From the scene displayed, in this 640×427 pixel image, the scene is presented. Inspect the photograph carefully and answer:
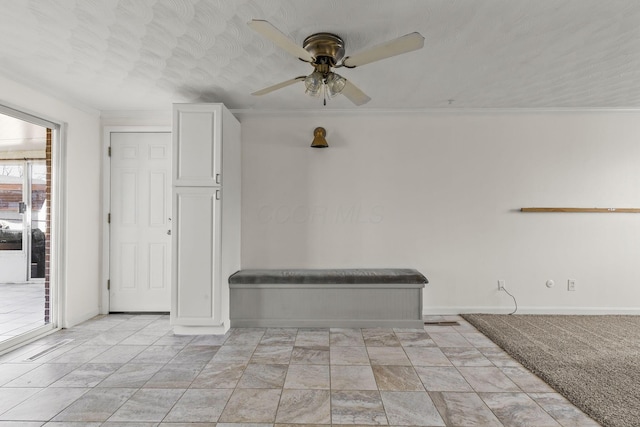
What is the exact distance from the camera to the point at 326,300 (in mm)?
3389

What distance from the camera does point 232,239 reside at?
3473 millimetres

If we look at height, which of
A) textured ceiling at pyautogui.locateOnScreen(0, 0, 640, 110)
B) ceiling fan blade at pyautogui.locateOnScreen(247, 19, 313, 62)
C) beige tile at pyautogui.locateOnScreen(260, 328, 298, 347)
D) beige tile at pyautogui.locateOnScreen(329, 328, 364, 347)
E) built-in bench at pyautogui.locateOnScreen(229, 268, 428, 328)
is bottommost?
beige tile at pyautogui.locateOnScreen(260, 328, 298, 347)

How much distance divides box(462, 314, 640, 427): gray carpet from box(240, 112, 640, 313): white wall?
0.31 metres

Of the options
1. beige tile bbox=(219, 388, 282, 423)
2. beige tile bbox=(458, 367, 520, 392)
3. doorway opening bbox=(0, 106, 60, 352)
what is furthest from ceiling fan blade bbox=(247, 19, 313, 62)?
doorway opening bbox=(0, 106, 60, 352)

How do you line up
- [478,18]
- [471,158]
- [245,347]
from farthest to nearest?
[471,158], [245,347], [478,18]

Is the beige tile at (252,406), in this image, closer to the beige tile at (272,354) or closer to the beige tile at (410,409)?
the beige tile at (272,354)

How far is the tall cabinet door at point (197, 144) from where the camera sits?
3100mm

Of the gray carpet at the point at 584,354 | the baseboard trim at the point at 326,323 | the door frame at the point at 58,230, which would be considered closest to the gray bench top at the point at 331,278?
the baseboard trim at the point at 326,323

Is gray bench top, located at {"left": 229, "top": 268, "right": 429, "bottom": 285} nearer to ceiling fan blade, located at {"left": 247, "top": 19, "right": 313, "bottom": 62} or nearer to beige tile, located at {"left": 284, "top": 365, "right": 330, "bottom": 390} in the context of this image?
beige tile, located at {"left": 284, "top": 365, "right": 330, "bottom": 390}

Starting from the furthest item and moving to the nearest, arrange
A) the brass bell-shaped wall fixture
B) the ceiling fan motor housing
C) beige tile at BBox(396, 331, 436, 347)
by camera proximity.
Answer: the brass bell-shaped wall fixture
beige tile at BBox(396, 331, 436, 347)
the ceiling fan motor housing

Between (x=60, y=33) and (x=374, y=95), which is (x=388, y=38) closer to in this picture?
(x=374, y=95)

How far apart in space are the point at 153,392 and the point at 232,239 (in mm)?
1630

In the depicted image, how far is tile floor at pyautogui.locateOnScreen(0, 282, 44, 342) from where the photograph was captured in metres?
3.16

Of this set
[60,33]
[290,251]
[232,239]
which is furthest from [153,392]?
[60,33]
